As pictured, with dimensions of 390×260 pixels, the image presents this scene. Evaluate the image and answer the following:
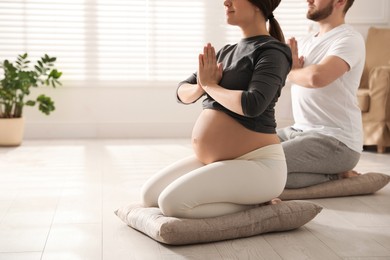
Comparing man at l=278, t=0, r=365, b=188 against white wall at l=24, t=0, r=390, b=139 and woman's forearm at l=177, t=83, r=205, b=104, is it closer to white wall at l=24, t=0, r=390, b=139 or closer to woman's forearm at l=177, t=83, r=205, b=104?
woman's forearm at l=177, t=83, r=205, b=104

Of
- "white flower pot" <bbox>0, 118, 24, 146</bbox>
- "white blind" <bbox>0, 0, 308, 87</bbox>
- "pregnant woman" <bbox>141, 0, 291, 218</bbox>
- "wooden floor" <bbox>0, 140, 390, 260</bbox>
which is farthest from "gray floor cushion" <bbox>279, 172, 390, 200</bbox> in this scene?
"white blind" <bbox>0, 0, 308, 87</bbox>

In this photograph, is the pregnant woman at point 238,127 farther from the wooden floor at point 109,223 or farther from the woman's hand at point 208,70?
the wooden floor at point 109,223

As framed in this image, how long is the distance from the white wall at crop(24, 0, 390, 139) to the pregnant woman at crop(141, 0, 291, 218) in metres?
3.24

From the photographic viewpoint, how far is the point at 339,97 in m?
3.25

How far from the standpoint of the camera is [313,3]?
332 cm

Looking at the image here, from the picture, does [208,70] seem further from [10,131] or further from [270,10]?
[10,131]

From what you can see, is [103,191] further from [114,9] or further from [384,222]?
[114,9]

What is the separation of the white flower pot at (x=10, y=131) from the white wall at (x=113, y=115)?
19.9 inches

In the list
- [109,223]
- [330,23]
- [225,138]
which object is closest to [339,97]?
[330,23]

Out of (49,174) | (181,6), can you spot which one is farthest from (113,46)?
(49,174)

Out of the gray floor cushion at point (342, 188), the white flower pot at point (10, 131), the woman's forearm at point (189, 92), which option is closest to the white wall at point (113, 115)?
the white flower pot at point (10, 131)

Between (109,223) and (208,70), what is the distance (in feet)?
2.32

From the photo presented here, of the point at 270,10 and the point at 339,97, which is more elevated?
the point at 270,10

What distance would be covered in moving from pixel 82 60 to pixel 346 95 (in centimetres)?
300
